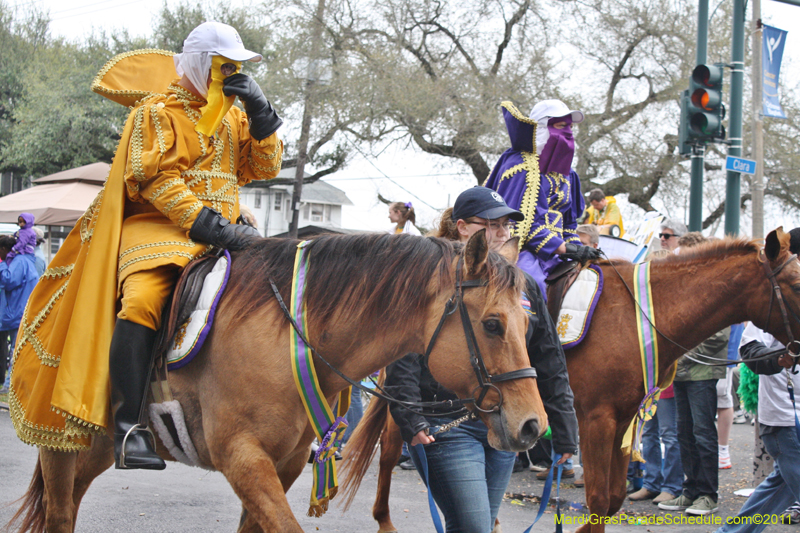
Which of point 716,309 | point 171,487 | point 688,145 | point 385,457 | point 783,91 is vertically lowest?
point 171,487

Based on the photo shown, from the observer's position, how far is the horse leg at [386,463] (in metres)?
4.53

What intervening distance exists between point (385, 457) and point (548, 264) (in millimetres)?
1789

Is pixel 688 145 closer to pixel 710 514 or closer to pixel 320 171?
pixel 710 514

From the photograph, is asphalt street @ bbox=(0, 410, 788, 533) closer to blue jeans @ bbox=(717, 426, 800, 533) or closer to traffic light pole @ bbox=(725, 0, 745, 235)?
blue jeans @ bbox=(717, 426, 800, 533)

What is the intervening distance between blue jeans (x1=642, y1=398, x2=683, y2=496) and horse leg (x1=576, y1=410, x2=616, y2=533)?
2130 millimetres

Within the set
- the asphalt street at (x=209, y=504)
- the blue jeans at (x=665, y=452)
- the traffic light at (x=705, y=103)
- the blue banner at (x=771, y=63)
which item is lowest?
the asphalt street at (x=209, y=504)

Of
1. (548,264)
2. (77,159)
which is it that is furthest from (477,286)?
(77,159)

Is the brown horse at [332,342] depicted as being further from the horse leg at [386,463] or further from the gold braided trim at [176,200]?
the horse leg at [386,463]

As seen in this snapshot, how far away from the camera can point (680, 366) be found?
6.14 m

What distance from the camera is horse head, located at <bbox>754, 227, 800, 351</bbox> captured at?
4375mm

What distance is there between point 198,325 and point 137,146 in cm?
90

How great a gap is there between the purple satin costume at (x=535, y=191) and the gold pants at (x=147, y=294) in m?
2.55

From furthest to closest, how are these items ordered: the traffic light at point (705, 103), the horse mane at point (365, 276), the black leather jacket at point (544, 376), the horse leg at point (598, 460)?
the traffic light at point (705, 103) → the horse leg at point (598, 460) → the black leather jacket at point (544, 376) → the horse mane at point (365, 276)

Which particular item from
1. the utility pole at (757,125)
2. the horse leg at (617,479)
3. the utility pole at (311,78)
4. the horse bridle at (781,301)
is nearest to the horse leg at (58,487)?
the horse leg at (617,479)
